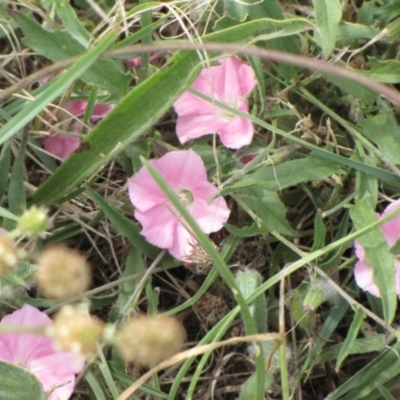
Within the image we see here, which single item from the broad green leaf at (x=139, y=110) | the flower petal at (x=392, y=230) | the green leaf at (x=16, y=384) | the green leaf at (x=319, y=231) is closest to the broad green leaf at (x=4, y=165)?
the broad green leaf at (x=139, y=110)

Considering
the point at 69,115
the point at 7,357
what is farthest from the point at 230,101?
the point at 7,357

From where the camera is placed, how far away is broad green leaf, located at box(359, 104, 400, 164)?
1.23m

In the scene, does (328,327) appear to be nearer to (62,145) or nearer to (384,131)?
(384,131)

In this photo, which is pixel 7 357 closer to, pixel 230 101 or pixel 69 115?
pixel 69 115

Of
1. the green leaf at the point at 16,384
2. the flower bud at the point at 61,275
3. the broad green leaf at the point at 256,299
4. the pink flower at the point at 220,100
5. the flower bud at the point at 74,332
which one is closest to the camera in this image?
the flower bud at the point at 74,332

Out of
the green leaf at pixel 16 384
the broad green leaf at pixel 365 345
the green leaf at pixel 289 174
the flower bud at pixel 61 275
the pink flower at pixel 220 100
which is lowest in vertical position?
the broad green leaf at pixel 365 345

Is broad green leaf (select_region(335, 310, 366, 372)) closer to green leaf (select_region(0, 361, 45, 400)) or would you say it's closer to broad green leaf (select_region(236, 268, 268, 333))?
broad green leaf (select_region(236, 268, 268, 333))

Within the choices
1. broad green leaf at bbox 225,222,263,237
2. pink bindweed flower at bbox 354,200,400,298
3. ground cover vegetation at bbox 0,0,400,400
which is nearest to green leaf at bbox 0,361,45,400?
ground cover vegetation at bbox 0,0,400,400

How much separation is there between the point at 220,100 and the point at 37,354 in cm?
54

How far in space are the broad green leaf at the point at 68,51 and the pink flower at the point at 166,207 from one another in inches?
5.8

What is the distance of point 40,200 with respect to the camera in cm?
127

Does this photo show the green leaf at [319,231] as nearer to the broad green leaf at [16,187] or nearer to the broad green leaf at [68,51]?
the broad green leaf at [68,51]

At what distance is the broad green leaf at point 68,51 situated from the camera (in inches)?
47.6

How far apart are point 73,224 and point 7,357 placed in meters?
0.28
